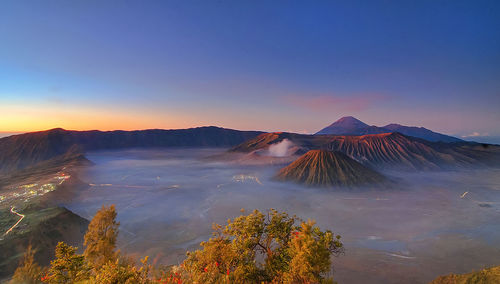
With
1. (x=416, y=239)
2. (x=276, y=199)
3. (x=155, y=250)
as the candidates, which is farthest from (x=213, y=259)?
(x=276, y=199)

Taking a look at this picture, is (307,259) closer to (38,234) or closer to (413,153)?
(38,234)

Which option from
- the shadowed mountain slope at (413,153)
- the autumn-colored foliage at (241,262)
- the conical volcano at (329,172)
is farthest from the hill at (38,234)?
the shadowed mountain slope at (413,153)

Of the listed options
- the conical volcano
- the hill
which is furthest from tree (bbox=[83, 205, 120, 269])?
the conical volcano

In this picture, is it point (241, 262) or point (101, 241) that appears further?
point (101, 241)

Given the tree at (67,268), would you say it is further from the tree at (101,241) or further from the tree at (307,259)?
the tree at (307,259)

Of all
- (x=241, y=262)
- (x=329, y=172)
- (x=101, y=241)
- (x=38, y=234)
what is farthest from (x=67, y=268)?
(x=329, y=172)

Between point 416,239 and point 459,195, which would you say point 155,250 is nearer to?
point 416,239

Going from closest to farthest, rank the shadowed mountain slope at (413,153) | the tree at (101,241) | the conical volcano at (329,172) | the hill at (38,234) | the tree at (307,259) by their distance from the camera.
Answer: the tree at (307,259), the tree at (101,241), the hill at (38,234), the conical volcano at (329,172), the shadowed mountain slope at (413,153)
